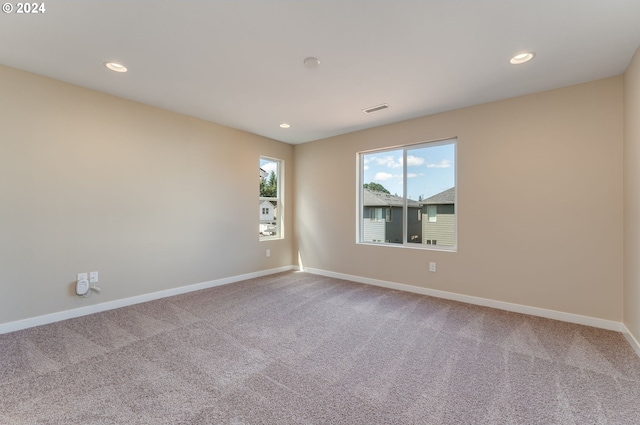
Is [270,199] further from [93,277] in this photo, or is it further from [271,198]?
[93,277]

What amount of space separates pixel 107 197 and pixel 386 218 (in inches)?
148

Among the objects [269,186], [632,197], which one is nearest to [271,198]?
[269,186]

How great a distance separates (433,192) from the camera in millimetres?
3859

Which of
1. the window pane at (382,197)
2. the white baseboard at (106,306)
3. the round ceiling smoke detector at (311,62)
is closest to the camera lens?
the round ceiling smoke detector at (311,62)

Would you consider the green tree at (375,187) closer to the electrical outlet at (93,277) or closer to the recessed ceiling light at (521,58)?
the recessed ceiling light at (521,58)

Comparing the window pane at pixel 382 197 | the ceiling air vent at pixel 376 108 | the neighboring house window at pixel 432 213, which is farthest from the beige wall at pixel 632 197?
the window pane at pixel 382 197

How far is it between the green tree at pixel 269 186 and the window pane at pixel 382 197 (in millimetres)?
1727

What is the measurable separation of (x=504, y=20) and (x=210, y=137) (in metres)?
3.70

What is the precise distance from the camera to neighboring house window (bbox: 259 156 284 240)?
5.01 meters

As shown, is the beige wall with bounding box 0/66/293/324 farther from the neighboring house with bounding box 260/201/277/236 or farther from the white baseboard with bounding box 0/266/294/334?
the neighboring house with bounding box 260/201/277/236

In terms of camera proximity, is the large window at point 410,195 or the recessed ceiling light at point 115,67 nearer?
the recessed ceiling light at point 115,67

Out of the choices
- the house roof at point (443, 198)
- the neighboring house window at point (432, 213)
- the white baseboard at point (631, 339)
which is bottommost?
the white baseboard at point (631, 339)

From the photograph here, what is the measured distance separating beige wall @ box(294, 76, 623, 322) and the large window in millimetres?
185

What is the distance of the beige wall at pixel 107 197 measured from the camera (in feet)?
8.57
